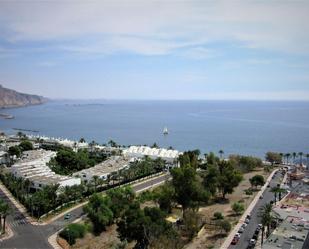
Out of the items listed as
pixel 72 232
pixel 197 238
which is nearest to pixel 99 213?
pixel 72 232

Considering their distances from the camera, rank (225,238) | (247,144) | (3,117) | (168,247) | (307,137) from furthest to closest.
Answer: (3,117) < (307,137) < (247,144) < (225,238) < (168,247)

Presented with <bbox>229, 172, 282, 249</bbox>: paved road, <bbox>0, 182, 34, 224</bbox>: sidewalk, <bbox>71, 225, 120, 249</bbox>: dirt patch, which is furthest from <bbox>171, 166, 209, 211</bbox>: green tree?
<bbox>0, 182, 34, 224</bbox>: sidewalk

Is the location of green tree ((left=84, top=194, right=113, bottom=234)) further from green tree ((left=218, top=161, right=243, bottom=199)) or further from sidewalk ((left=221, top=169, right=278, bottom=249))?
green tree ((left=218, top=161, right=243, bottom=199))

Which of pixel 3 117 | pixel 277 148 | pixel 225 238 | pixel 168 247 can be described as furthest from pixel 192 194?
pixel 3 117

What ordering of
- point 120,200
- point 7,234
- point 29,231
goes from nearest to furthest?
point 7,234
point 29,231
point 120,200

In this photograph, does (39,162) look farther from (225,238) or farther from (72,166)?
(225,238)

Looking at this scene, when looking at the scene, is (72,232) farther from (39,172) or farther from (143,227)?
(39,172)
